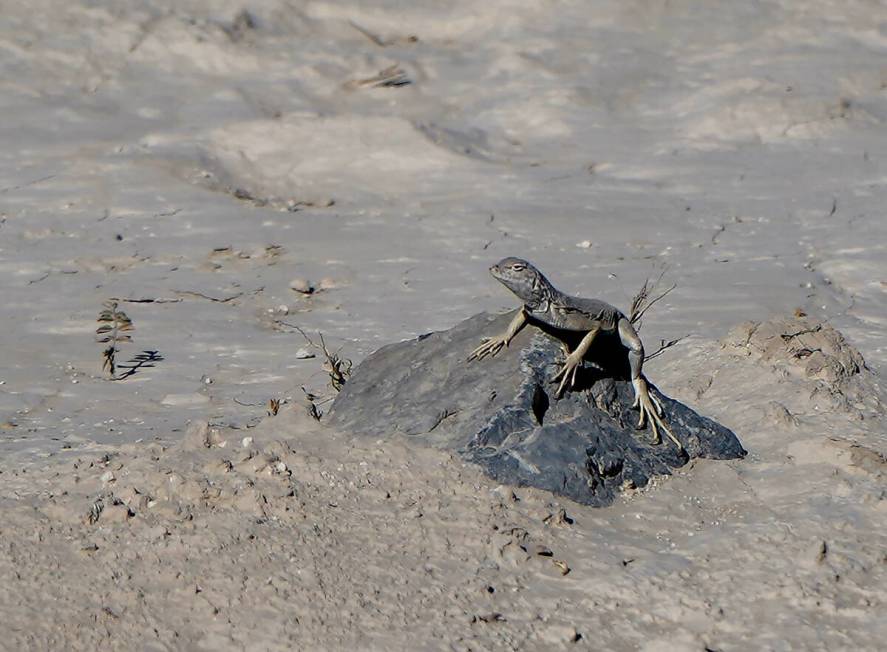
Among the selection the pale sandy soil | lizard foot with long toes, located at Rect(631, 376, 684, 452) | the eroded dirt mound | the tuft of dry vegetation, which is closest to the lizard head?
lizard foot with long toes, located at Rect(631, 376, 684, 452)

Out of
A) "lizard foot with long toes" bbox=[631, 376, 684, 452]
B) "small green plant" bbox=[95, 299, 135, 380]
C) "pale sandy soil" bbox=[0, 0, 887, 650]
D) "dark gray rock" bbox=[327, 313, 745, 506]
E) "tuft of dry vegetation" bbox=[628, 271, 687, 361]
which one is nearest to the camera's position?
"pale sandy soil" bbox=[0, 0, 887, 650]

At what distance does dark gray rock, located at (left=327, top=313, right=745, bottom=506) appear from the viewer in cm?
506

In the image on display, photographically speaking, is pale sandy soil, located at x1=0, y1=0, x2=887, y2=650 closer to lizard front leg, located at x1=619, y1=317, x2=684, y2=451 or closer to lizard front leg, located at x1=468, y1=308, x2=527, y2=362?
lizard front leg, located at x1=619, y1=317, x2=684, y2=451

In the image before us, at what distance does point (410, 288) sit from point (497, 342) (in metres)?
2.60

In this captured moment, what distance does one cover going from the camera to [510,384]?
206 inches

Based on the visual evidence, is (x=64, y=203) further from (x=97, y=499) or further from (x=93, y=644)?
(x=93, y=644)

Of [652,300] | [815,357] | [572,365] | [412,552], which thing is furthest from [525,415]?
[652,300]

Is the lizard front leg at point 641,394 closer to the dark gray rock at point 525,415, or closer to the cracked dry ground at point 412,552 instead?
the dark gray rock at point 525,415

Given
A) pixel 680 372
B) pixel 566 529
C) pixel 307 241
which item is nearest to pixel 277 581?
pixel 566 529

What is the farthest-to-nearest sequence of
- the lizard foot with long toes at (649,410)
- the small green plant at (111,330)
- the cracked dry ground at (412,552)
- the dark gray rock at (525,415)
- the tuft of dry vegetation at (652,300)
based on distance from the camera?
the small green plant at (111,330) → the tuft of dry vegetation at (652,300) → the lizard foot with long toes at (649,410) → the dark gray rock at (525,415) → the cracked dry ground at (412,552)

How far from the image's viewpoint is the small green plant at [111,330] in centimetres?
697

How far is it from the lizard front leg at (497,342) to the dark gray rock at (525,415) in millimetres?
30

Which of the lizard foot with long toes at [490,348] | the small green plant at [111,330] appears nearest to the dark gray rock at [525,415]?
the lizard foot with long toes at [490,348]

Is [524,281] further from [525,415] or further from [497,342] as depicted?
[525,415]
